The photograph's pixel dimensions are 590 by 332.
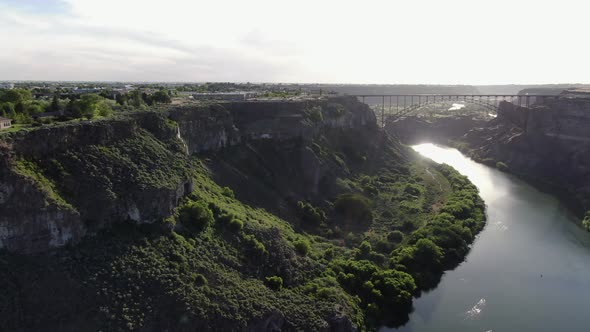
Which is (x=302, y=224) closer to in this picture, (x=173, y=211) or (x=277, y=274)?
(x=277, y=274)

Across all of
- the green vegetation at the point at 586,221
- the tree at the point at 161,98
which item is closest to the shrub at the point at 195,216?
the tree at the point at 161,98

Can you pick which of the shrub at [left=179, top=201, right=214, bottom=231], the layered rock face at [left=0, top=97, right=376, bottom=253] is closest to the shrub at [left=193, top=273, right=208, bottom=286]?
the shrub at [left=179, top=201, right=214, bottom=231]

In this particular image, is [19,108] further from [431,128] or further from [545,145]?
[431,128]

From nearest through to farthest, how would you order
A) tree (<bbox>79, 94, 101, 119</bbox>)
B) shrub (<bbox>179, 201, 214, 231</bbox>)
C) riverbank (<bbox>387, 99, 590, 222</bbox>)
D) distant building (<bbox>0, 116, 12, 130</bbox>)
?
distant building (<bbox>0, 116, 12, 130</bbox>)
shrub (<bbox>179, 201, 214, 231</bbox>)
tree (<bbox>79, 94, 101, 119</bbox>)
riverbank (<bbox>387, 99, 590, 222</bbox>)

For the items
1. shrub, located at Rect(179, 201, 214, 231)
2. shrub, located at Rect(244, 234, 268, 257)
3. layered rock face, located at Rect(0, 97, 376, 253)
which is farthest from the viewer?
shrub, located at Rect(244, 234, 268, 257)

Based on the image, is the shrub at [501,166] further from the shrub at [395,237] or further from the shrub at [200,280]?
the shrub at [200,280]

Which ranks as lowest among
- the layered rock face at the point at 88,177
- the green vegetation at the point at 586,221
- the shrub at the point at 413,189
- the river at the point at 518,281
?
the river at the point at 518,281

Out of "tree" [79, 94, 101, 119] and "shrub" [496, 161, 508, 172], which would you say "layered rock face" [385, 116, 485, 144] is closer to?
"shrub" [496, 161, 508, 172]
